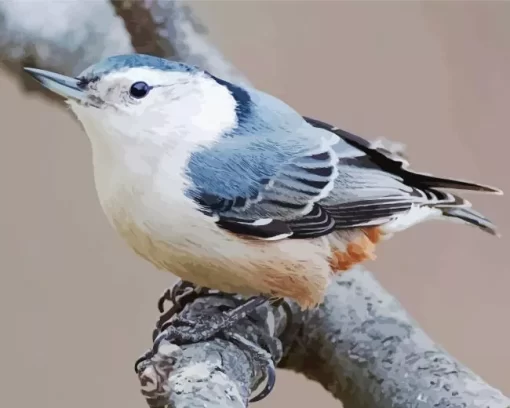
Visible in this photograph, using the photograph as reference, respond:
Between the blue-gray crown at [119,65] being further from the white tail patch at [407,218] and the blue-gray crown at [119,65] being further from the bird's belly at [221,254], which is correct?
the white tail patch at [407,218]

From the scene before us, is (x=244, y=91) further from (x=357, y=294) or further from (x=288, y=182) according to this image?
(x=357, y=294)

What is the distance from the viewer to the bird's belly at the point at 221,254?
507mm

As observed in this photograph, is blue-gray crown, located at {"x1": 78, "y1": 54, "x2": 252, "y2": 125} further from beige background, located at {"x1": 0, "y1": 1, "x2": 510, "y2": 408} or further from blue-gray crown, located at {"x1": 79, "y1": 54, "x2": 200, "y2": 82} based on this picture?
beige background, located at {"x1": 0, "y1": 1, "x2": 510, "y2": 408}

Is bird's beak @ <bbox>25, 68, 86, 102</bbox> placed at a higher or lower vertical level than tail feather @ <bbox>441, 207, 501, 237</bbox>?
lower

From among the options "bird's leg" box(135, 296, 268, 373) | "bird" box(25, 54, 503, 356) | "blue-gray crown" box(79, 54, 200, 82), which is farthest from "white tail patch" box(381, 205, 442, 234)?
"blue-gray crown" box(79, 54, 200, 82)

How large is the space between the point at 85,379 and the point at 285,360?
30 centimetres

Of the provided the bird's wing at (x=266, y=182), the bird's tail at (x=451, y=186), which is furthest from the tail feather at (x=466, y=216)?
the bird's wing at (x=266, y=182)

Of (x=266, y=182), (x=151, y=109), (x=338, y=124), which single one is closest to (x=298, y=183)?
(x=266, y=182)

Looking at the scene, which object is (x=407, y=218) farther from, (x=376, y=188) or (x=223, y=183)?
(x=223, y=183)

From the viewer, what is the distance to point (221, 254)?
0.52m

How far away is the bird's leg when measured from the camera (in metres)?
0.56

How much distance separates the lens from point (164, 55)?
0.72m

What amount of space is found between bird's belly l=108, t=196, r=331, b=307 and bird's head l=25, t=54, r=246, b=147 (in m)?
0.06

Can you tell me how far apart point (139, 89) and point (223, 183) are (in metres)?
0.10
